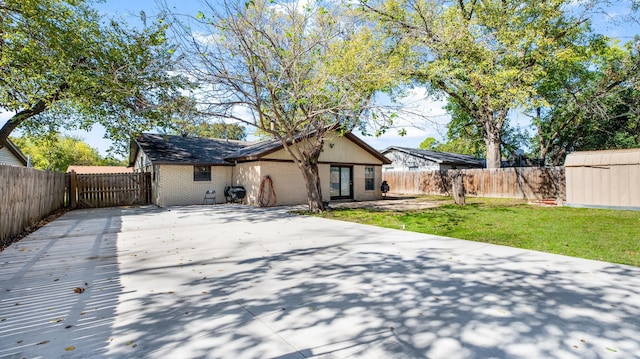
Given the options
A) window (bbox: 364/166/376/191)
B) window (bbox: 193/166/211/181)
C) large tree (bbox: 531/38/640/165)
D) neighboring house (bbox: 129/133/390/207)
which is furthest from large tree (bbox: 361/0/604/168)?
window (bbox: 193/166/211/181)

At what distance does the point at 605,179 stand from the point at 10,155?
2945cm

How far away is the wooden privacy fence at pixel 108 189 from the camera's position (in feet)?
49.5

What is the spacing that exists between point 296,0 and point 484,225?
26.8ft

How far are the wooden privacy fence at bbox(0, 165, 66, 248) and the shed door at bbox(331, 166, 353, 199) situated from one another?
39.1 feet

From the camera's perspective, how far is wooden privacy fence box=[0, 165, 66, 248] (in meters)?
6.55

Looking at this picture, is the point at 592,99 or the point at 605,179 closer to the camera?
the point at 605,179

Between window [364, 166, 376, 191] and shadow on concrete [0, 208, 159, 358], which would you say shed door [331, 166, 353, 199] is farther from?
shadow on concrete [0, 208, 159, 358]

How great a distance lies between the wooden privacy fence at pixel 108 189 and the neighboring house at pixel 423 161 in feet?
55.2

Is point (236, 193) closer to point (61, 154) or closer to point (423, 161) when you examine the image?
point (423, 161)

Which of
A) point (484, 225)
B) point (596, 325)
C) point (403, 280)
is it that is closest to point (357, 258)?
point (403, 280)

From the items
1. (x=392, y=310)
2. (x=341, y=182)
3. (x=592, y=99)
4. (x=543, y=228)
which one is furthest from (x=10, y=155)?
(x=592, y=99)

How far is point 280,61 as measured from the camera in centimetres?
967

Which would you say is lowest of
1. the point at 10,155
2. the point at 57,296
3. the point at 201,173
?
the point at 57,296

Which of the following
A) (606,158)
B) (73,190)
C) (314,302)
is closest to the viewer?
(314,302)
